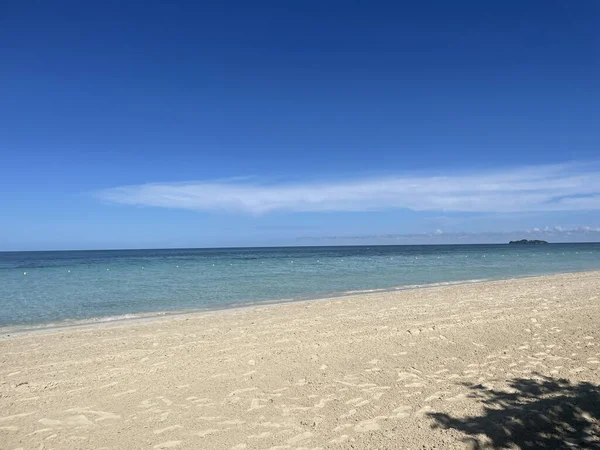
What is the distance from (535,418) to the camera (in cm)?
463

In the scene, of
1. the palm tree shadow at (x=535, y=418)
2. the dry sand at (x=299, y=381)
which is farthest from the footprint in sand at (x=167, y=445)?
the palm tree shadow at (x=535, y=418)

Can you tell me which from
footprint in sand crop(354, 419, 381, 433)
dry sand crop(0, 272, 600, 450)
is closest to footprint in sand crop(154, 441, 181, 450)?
dry sand crop(0, 272, 600, 450)

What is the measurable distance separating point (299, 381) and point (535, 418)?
3167 mm

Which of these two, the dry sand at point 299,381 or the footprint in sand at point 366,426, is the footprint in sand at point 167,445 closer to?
the dry sand at point 299,381

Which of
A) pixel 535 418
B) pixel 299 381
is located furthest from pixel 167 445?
pixel 535 418

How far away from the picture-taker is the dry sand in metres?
4.61

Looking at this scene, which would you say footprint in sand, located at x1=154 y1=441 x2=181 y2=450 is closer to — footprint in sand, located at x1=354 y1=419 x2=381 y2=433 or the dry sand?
the dry sand

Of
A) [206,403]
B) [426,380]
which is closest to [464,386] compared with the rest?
[426,380]

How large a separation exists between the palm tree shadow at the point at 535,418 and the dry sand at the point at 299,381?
0.03m

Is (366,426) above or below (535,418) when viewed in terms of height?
below

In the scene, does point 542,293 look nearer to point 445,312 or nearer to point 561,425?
point 445,312

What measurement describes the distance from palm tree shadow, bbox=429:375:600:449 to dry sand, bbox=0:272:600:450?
1.0 inches

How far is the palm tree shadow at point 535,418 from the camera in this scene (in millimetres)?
4178

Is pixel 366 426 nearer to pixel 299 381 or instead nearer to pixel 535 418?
pixel 299 381
